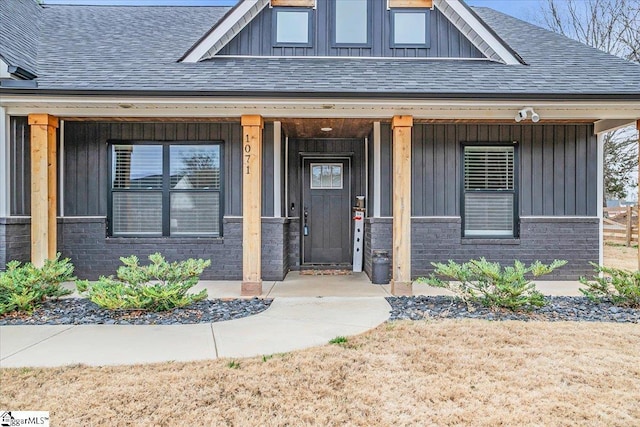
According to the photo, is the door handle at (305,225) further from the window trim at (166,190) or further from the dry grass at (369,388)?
the dry grass at (369,388)

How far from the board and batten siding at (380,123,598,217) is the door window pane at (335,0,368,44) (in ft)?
5.34

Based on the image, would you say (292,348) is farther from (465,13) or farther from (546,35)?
(546,35)

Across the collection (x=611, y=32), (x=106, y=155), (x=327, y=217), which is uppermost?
(x=611, y=32)

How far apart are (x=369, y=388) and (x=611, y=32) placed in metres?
19.4

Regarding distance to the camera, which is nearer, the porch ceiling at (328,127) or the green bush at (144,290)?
the green bush at (144,290)

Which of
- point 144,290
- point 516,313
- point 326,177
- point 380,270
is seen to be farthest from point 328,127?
point 516,313

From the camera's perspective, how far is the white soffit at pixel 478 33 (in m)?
6.54

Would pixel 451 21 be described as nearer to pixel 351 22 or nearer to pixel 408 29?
pixel 408 29

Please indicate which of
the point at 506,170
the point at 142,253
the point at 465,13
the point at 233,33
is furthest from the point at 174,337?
the point at 465,13

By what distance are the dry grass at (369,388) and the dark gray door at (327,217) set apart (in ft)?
14.9

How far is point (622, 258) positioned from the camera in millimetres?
9992

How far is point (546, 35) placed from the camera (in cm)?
813

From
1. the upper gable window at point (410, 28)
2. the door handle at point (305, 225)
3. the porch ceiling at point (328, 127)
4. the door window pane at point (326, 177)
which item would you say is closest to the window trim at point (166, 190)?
the porch ceiling at point (328, 127)

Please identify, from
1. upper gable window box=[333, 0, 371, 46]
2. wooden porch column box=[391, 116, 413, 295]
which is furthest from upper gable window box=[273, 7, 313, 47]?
wooden porch column box=[391, 116, 413, 295]
